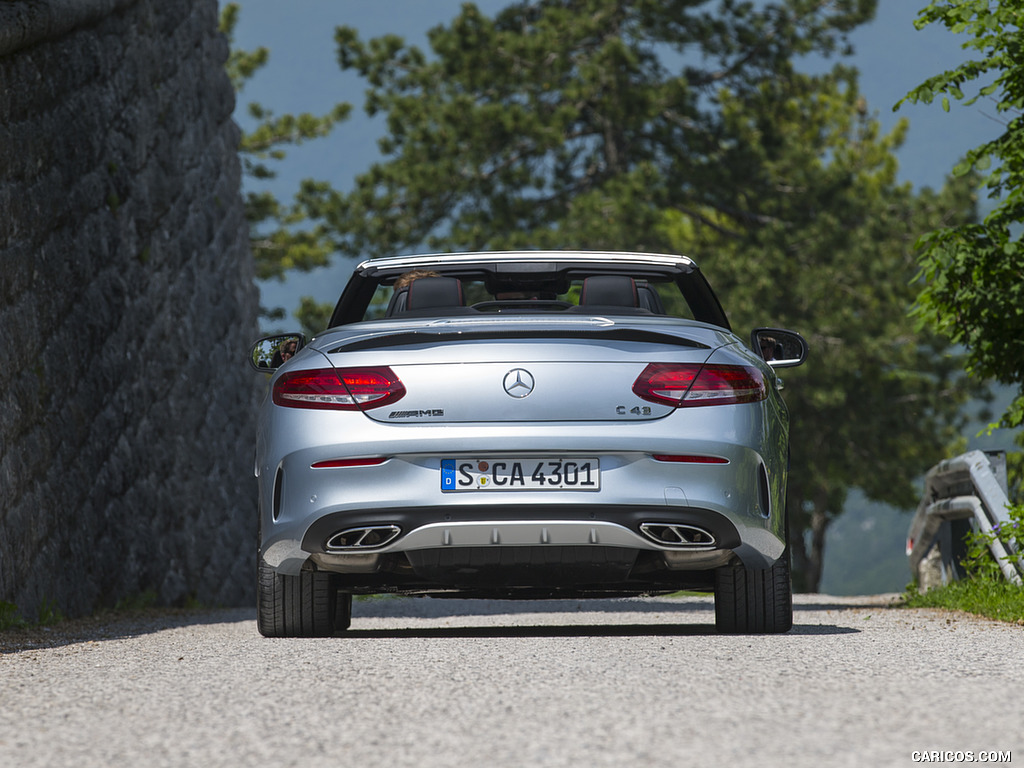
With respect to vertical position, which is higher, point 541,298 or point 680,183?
point 680,183

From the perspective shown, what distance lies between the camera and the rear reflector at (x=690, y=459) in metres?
5.39

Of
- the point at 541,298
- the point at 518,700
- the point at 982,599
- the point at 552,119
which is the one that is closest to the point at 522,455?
the point at 518,700

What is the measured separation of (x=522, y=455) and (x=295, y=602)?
4.16 feet

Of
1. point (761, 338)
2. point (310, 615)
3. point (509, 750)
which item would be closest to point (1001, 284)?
point (761, 338)

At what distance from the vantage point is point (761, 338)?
6.64m

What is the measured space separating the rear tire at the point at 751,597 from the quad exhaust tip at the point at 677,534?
452 millimetres

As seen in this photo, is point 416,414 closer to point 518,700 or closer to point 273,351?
point 273,351

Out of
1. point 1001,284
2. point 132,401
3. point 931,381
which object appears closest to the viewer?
point 1001,284

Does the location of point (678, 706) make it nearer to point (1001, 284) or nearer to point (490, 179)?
point (1001, 284)

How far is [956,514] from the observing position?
378 inches

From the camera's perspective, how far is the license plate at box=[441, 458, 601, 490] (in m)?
5.38

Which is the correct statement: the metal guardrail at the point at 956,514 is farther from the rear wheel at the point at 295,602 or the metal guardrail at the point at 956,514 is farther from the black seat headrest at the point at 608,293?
the rear wheel at the point at 295,602

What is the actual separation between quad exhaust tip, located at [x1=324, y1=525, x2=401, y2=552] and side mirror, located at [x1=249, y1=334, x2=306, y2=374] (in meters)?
1.28

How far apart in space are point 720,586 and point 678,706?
2.21m
